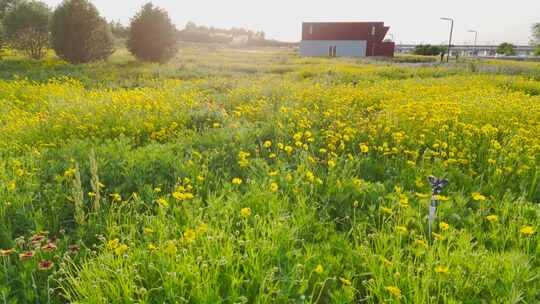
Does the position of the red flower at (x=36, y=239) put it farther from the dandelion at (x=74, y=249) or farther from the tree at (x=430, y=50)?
the tree at (x=430, y=50)

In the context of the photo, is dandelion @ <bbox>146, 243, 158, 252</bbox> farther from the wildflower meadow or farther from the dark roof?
the dark roof

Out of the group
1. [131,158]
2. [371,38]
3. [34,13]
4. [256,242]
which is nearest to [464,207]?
[256,242]

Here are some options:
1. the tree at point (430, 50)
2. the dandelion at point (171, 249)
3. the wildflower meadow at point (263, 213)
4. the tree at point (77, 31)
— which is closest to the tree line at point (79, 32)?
the tree at point (77, 31)

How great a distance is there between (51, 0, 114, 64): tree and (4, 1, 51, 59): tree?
479cm

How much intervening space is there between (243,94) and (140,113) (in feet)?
10.7

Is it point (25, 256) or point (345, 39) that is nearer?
point (25, 256)

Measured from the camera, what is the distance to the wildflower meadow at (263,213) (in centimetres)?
241

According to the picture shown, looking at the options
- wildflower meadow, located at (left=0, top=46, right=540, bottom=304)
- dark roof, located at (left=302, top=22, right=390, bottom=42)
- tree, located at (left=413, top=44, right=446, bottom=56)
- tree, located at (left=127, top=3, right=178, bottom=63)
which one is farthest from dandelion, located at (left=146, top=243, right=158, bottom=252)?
tree, located at (left=413, top=44, right=446, bottom=56)

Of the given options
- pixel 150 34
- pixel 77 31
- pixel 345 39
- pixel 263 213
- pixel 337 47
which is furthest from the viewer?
pixel 337 47

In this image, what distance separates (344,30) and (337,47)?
304 centimetres

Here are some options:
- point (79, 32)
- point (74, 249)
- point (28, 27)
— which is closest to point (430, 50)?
point (79, 32)

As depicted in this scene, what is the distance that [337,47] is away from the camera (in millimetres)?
64188

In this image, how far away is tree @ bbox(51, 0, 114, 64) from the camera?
23438mm

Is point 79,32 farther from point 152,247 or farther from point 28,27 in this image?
point 152,247
